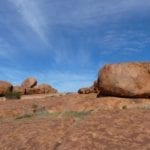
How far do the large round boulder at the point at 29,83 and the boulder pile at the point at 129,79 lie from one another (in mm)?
58709

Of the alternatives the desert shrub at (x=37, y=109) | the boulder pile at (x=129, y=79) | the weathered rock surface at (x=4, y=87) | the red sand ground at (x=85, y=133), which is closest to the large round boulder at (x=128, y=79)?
the boulder pile at (x=129, y=79)

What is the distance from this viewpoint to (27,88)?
252ft

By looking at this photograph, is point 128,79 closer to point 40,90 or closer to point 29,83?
point 40,90

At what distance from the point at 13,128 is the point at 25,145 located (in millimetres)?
2292

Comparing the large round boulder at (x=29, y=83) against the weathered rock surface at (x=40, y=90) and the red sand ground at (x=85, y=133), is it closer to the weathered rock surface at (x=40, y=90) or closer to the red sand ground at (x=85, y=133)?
the weathered rock surface at (x=40, y=90)

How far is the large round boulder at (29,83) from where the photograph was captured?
81031mm

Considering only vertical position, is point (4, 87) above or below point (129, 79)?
above

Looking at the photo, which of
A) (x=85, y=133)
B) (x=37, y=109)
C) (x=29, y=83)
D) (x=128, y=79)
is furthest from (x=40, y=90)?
(x=85, y=133)

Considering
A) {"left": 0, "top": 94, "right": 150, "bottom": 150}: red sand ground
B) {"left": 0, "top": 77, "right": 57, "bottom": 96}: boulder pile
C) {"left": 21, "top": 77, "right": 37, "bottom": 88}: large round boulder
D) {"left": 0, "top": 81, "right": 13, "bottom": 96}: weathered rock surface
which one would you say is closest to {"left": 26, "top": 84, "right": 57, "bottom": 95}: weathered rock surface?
{"left": 0, "top": 77, "right": 57, "bottom": 96}: boulder pile

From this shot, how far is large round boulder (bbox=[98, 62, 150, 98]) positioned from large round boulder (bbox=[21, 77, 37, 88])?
5871 cm

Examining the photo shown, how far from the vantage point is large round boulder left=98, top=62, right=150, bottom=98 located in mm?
22234

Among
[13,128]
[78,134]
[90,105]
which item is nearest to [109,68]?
[90,105]

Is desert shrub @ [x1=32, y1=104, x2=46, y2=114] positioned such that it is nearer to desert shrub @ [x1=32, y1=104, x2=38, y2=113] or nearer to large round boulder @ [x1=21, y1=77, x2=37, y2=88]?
desert shrub @ [x1=32, y1=104, x2=38, y2=113]

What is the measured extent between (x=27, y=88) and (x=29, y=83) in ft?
18.3
